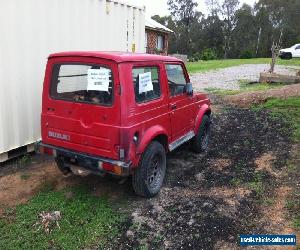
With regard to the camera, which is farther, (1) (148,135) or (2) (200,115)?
(2) (200,115)

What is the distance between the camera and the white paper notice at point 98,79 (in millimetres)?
4445

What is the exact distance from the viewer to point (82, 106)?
462 centimetres

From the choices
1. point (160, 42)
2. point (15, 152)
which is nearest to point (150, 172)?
point (15, 152)

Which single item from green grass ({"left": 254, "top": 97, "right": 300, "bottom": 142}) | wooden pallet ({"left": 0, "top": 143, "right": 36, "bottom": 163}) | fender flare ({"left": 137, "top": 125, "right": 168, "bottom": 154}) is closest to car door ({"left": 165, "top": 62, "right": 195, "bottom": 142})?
fender flare ({"left": 137, "top": 125, "right": 168, "bottom": 154})

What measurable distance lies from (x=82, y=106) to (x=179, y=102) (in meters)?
1.78

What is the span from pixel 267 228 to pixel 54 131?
3081 mm

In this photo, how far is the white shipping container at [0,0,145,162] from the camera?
5949 mm

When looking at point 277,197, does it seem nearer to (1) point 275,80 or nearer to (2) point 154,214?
(2) point 154,214

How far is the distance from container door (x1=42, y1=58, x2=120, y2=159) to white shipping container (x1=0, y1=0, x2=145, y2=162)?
1433 millimetres

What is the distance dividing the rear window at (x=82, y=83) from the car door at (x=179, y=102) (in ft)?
4.36

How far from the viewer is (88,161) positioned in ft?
15.2

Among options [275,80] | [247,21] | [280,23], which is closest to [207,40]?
[247,21]

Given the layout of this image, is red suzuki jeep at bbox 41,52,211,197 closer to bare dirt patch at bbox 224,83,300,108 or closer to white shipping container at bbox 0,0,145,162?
white shipping container at bbox 0,0,145,162

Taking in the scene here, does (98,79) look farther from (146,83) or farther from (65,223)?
(65,223)
